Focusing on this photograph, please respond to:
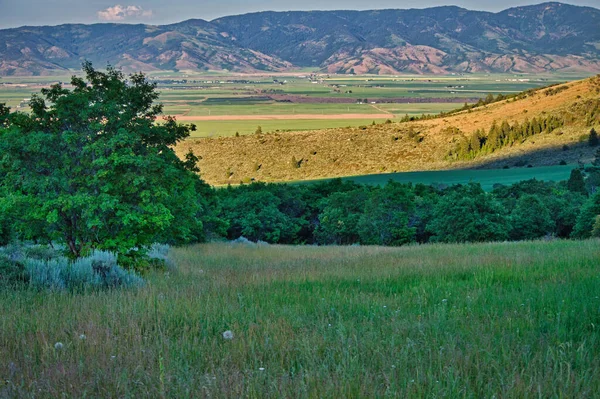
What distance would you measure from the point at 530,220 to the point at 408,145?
6859cm

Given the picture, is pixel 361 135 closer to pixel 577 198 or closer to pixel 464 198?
pixel 577 198

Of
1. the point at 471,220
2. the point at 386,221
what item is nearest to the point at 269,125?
the point at 386,221

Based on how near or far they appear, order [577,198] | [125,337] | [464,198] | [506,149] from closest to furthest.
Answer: [125,337] → [464,198] → [577,198] → [506,149]

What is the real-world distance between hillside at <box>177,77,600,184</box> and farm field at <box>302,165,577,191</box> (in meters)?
8.75

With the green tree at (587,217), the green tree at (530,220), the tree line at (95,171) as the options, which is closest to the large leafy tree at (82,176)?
the tree line at (95,171)

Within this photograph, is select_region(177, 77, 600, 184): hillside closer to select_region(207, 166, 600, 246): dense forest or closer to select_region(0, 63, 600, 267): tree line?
select_region(207, 166, 600, 246): dense forest

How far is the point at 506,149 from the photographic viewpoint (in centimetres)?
10262

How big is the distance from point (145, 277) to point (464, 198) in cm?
3262

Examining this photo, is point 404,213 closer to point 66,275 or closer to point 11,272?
point 66,275

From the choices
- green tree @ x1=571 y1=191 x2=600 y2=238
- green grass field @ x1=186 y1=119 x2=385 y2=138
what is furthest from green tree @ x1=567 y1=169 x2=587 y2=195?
green grass field @ x1=186 y1=119 x2=385 y2=138

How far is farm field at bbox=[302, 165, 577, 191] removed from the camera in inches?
3004

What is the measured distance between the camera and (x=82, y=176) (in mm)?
13273

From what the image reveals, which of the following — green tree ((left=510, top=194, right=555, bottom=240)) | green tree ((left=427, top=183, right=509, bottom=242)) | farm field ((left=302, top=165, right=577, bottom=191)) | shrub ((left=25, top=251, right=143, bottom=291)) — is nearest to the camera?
shrub ((left=25, top=251, right=143, bottom=291))

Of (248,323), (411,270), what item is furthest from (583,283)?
(248,323)
